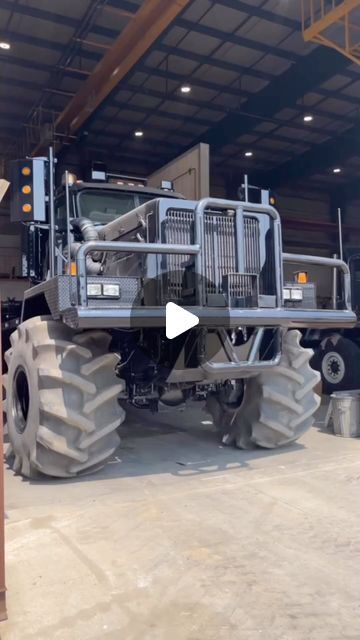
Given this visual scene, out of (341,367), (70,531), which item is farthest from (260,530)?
(341,367)

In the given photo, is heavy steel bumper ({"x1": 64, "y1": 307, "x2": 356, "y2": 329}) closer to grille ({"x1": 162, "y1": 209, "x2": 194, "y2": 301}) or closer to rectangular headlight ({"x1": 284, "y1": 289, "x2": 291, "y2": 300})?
rectangular headlight ({"x1": 284, "y1": 289, "x2": 291, "y2": 300})

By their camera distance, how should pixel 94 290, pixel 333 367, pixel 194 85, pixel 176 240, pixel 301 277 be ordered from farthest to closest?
pixel 194 85 < pixel 333 367 < pixel 301 277 < pixel 176 240 < pixel 94 290

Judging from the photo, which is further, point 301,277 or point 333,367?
point 333,367

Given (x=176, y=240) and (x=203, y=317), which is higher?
(x=176, y=240)

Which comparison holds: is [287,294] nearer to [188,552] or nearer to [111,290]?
[111,290]

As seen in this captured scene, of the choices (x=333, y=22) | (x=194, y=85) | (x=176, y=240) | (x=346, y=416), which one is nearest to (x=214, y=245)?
(x=176, y=240)

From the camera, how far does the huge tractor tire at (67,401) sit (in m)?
3.84

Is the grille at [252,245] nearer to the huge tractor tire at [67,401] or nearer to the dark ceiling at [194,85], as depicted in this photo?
the huge tractor tire at [67,401]

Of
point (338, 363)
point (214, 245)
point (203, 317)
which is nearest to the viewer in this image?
point (203, 317)

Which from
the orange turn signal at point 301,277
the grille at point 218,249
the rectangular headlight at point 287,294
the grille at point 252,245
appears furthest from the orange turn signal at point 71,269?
the orange turn signal at point 301,277

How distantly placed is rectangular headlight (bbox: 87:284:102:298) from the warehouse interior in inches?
55.2

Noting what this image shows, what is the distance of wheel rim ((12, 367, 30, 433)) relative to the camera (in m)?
4.54

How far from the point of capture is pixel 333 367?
8.84m

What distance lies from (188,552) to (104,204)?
384 cm
